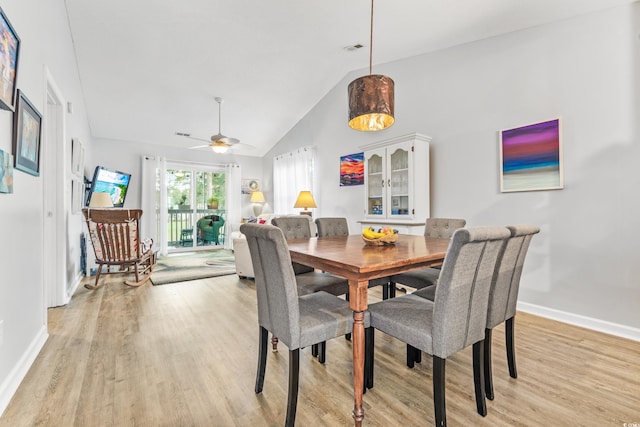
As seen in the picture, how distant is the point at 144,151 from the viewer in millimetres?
6414

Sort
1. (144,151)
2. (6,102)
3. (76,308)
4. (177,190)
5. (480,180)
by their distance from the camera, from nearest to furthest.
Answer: (6,102), (76,308), (480,180), (144,151), (177,190)

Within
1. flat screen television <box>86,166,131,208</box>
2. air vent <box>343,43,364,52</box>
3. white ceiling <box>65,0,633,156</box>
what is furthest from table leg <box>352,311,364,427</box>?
flat screen television <box>86,166,131,208</box>

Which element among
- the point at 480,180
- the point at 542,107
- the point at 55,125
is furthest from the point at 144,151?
the point at 542,107

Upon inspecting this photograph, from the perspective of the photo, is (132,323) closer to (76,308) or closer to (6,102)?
(76,308)

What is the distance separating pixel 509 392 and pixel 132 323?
2.90 m

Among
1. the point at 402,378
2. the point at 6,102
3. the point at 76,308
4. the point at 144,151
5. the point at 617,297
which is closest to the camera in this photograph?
the point at 6,102

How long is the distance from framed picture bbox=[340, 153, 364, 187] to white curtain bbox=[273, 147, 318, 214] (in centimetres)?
87

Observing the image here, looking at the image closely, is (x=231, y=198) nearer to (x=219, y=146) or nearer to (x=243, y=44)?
(x=219, y=146)

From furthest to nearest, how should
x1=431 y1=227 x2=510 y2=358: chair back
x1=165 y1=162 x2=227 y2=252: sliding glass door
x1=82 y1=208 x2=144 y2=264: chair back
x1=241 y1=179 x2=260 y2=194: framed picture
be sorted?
x1=241 y1=179 x2=260 y2=194: framed picture
x1=165 y1=162 x2=227 y2=252: sliding glass door
x1=82 y1=208 x2=144 y2=264: chair back
x1=431 y1=227 x2=510 y2=358: chair back

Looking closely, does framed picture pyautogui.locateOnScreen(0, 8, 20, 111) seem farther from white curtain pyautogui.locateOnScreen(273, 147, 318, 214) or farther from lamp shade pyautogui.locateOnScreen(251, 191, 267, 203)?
lamp shade pyautogui.locateOnScreen(251, 191, 267, 203)

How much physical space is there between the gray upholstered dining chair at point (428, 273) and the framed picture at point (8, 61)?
2.62 m

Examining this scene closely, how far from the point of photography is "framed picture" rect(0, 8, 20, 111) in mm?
1535

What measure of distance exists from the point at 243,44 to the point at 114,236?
2.90 meters

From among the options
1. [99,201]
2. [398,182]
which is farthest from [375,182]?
[99,201]
